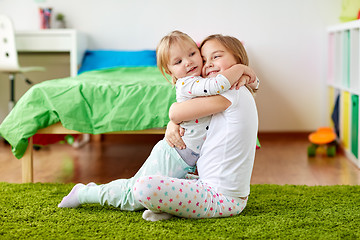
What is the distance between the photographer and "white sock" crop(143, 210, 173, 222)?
5.25ft

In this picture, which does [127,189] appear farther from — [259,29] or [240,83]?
[259,29]

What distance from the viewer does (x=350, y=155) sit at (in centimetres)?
286

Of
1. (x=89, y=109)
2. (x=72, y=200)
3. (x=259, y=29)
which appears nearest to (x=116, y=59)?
(x=259, y=29)

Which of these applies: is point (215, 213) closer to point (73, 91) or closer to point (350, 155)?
point (73, 91)

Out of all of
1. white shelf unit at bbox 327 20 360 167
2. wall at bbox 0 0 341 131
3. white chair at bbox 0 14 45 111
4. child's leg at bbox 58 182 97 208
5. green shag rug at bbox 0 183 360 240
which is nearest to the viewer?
green shag rug at bbox 0 183 360 240

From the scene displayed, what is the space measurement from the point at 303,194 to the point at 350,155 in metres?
0.99

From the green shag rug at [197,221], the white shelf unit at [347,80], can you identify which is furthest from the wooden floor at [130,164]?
the green shag rug at [197,221]

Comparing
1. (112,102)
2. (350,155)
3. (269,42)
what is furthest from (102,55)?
(350,155)

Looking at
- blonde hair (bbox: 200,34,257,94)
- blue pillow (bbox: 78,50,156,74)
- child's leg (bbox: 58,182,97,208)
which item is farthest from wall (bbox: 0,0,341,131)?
child's leg (bbox: 58,182,97,208)

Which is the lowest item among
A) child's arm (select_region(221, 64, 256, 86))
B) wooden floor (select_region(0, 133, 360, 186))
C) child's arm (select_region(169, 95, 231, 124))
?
wooden floor (select_region(0, 133, 360, 186))

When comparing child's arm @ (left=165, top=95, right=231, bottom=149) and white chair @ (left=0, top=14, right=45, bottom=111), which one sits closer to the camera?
child's arm @ (left=165, top=95, right=231, bottom=149)

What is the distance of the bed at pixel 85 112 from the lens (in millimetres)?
2191

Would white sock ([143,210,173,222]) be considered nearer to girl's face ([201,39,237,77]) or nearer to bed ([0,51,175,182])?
girl's face ([201,39,237,77])

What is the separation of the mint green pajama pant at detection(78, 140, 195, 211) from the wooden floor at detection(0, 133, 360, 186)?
26.5 inches
